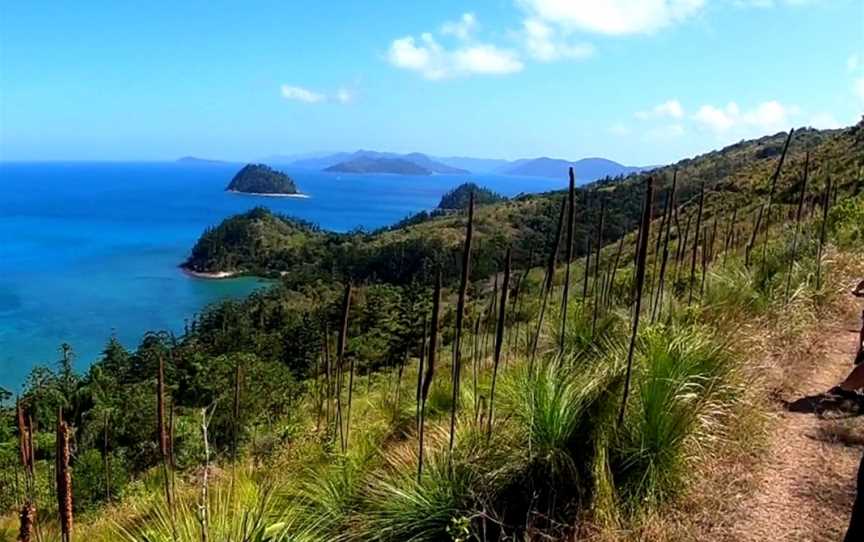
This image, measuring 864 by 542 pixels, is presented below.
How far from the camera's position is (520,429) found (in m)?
4.51

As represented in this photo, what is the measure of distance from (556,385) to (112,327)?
290 ft

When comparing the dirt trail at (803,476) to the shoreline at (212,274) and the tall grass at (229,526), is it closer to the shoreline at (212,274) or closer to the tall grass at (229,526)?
the tall grass at (229,526)

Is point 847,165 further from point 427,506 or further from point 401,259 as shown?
point 401,259

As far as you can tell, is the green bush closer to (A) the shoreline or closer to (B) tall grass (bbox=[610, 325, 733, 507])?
(B) tall grass (bbox=[610, 325, 733, 507])

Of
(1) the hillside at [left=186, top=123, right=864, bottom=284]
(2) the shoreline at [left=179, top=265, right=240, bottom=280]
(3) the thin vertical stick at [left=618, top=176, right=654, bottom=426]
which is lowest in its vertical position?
(2) the shoreline at [left=179, top=265, right=240, bottom=280]

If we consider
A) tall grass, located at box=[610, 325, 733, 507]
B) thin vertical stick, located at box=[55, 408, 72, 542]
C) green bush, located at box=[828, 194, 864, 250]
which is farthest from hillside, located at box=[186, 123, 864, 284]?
thin vertical stick, located at box=[55, 408, 72, 542]

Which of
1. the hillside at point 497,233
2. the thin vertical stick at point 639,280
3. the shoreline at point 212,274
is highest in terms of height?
the thin vertical stick at point 639,280

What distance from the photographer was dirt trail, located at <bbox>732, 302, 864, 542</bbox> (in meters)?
4.00

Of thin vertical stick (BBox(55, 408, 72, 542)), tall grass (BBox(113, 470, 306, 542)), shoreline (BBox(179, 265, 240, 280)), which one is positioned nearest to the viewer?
thin vertical stick (BBox(55, 408, 72, 542))

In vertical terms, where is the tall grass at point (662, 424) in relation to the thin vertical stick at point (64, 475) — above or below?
below

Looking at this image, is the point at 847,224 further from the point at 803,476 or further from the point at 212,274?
the point at 212,274

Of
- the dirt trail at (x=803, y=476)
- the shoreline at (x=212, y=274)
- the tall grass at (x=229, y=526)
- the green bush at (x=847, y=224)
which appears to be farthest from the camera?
the shoreline at (x=212, y=274)

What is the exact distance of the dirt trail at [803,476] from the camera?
400 cm

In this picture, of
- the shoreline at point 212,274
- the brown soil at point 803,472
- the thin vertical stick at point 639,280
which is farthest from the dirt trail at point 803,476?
the shoreline at point 212,274
